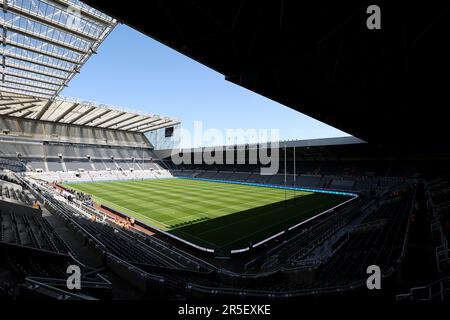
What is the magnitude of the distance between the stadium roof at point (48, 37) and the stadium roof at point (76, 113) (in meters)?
4.13

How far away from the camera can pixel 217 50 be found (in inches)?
301

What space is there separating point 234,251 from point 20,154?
2320 inches

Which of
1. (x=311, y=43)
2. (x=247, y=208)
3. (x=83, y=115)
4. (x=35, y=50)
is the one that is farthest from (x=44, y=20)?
(x=83, y=115)

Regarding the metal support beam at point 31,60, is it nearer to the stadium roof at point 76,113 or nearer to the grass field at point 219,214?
the stadium roof at point 76,113

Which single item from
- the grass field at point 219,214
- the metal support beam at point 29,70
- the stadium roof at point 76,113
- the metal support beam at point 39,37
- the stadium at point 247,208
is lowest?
the grass field at point 219,214

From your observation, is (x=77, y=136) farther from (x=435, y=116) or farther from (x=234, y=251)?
(x=435, y=116)

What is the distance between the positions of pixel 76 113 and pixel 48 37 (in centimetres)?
2982

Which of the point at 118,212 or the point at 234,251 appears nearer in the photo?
the point at 234,251

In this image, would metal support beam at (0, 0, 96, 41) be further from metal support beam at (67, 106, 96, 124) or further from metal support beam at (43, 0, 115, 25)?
metal support beam at (67, 106, 96, 124)

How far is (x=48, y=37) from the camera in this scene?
23.5 metres

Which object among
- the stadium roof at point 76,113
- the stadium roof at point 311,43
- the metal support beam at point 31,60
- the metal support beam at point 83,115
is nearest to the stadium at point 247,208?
the stadium roof at point 311,43

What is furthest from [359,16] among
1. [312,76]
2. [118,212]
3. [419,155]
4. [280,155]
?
[280,155]

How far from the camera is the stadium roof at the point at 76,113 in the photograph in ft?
126
